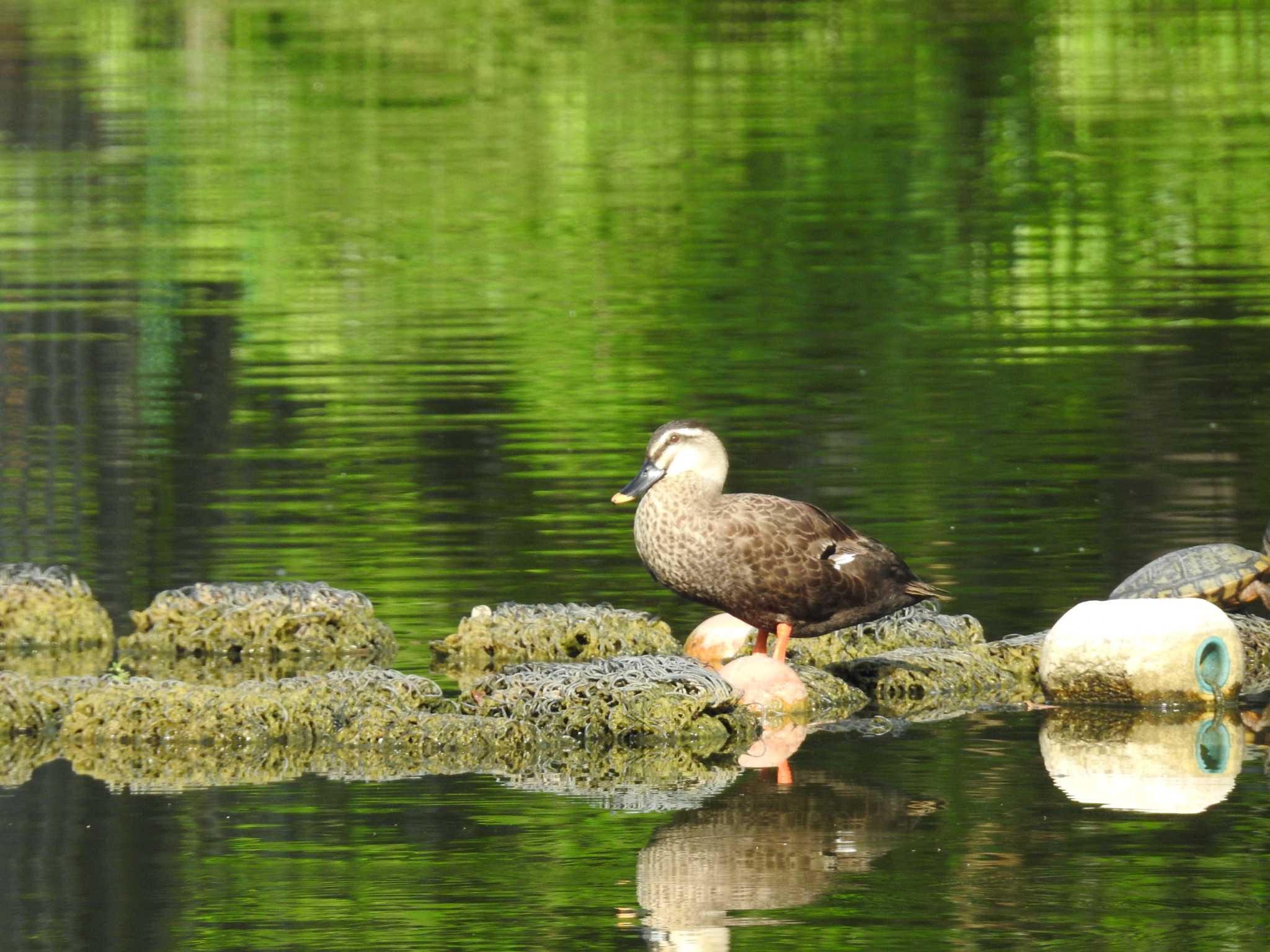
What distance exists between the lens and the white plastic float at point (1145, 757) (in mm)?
Result: 11375

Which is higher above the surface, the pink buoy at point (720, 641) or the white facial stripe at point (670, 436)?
the white facial stripe at point (670, 436)

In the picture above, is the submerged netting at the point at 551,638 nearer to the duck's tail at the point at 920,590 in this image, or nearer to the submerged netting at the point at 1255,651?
the duck's tail at the point at 920,590

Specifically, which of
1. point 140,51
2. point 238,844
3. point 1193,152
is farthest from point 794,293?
point 140,51

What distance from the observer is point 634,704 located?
1252cm

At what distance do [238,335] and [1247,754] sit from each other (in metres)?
19.5

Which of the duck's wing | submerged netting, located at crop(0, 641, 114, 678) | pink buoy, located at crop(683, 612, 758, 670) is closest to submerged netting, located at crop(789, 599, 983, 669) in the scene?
pink buoy, located at crop(683, 612, 758, 670)

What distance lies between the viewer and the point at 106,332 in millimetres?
30188

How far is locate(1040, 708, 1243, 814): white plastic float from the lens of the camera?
1138 centimetres

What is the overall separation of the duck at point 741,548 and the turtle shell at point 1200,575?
6.49ft

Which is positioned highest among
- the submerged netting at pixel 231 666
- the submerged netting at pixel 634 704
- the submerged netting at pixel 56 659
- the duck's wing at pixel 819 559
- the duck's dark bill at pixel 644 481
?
the duck's dark bill at pixel 644 481

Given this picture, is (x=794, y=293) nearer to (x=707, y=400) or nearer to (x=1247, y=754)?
(x=707, y=400)

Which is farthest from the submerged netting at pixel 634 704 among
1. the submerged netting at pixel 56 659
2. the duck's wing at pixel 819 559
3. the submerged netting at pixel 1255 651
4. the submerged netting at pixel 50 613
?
the submerged netting at pixel 50 613

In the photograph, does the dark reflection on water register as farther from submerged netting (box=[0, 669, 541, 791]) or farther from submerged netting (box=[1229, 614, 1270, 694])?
submerged netting (box=[1229, 614, 1270, 694])

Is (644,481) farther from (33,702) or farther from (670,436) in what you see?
(33,702)
